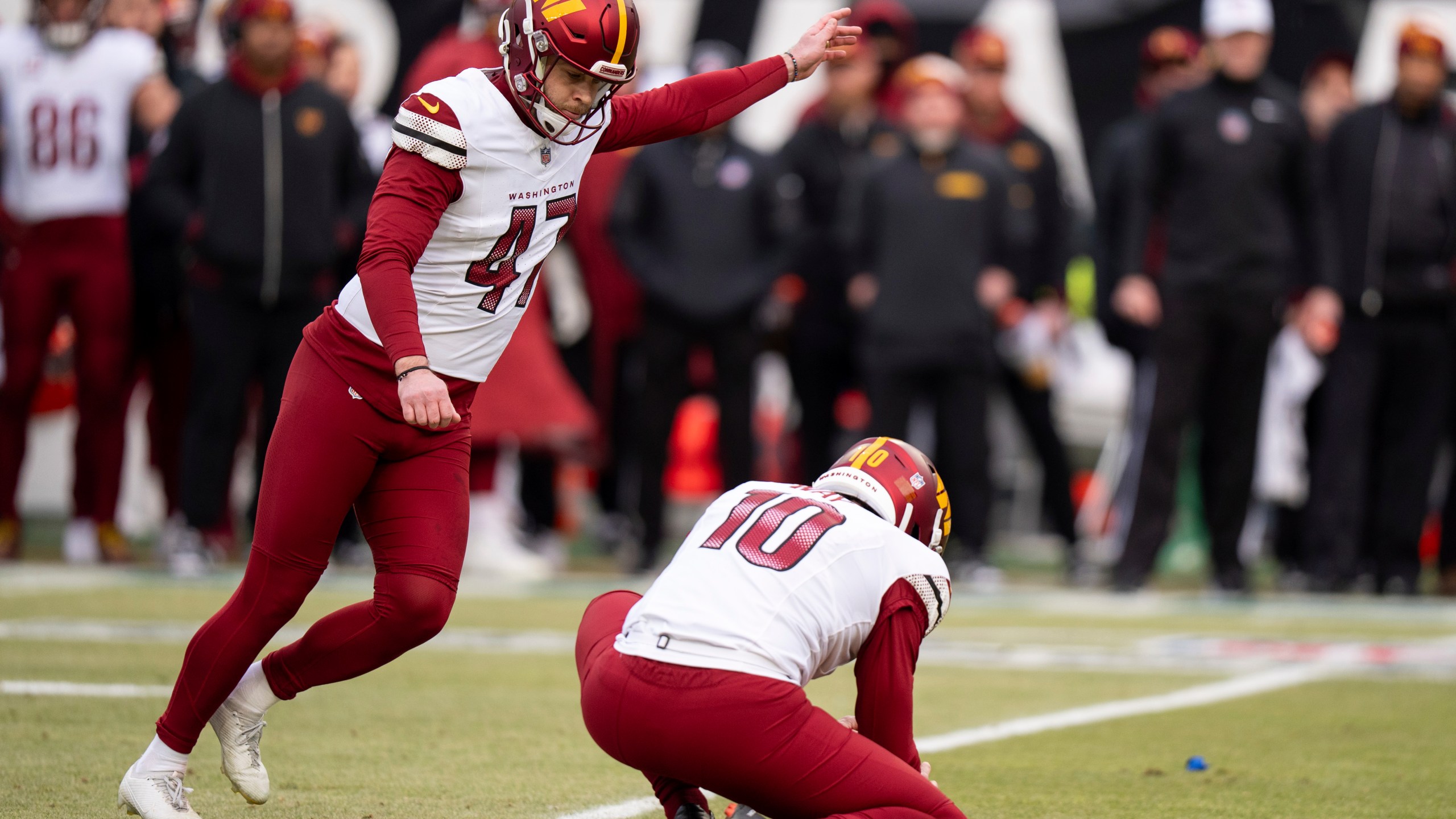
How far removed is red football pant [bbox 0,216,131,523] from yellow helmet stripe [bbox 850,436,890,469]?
272 inches

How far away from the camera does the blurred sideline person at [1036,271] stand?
11172 millimetres

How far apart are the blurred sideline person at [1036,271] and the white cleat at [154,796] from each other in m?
7.47

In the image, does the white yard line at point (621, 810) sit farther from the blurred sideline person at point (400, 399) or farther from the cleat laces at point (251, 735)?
the cleat laces at point (251, 735)

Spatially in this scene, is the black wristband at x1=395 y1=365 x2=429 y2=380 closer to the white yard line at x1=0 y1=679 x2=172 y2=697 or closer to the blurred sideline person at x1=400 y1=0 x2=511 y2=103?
the white yard line at x1=0 y1=679 x2=172 y2=697

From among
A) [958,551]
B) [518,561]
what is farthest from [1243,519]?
[518,561]

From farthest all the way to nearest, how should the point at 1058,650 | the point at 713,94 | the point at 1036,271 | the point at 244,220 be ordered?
1. the point at 1036,271
2. the point at 244,220
3. the point at 1058,650
4. the point at 713,94

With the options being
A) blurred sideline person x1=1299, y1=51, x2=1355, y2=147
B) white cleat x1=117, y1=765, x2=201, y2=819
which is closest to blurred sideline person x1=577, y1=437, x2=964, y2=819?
white cleat x1=117, y1=765, x2=201, y2=819

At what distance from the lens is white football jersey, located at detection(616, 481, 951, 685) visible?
3750 millimetres

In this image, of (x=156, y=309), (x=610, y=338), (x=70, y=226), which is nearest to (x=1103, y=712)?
(x=610, y=338)

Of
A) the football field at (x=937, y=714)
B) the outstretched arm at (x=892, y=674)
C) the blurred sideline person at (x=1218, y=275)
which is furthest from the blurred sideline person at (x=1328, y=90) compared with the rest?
the outstretched arm at (x=892, y=674)

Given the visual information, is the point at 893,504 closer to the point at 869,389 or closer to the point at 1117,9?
the point at 869,389

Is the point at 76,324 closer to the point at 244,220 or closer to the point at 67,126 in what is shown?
the point at 67,126

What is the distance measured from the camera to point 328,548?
4.33 meters

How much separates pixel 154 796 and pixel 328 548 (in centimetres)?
64
